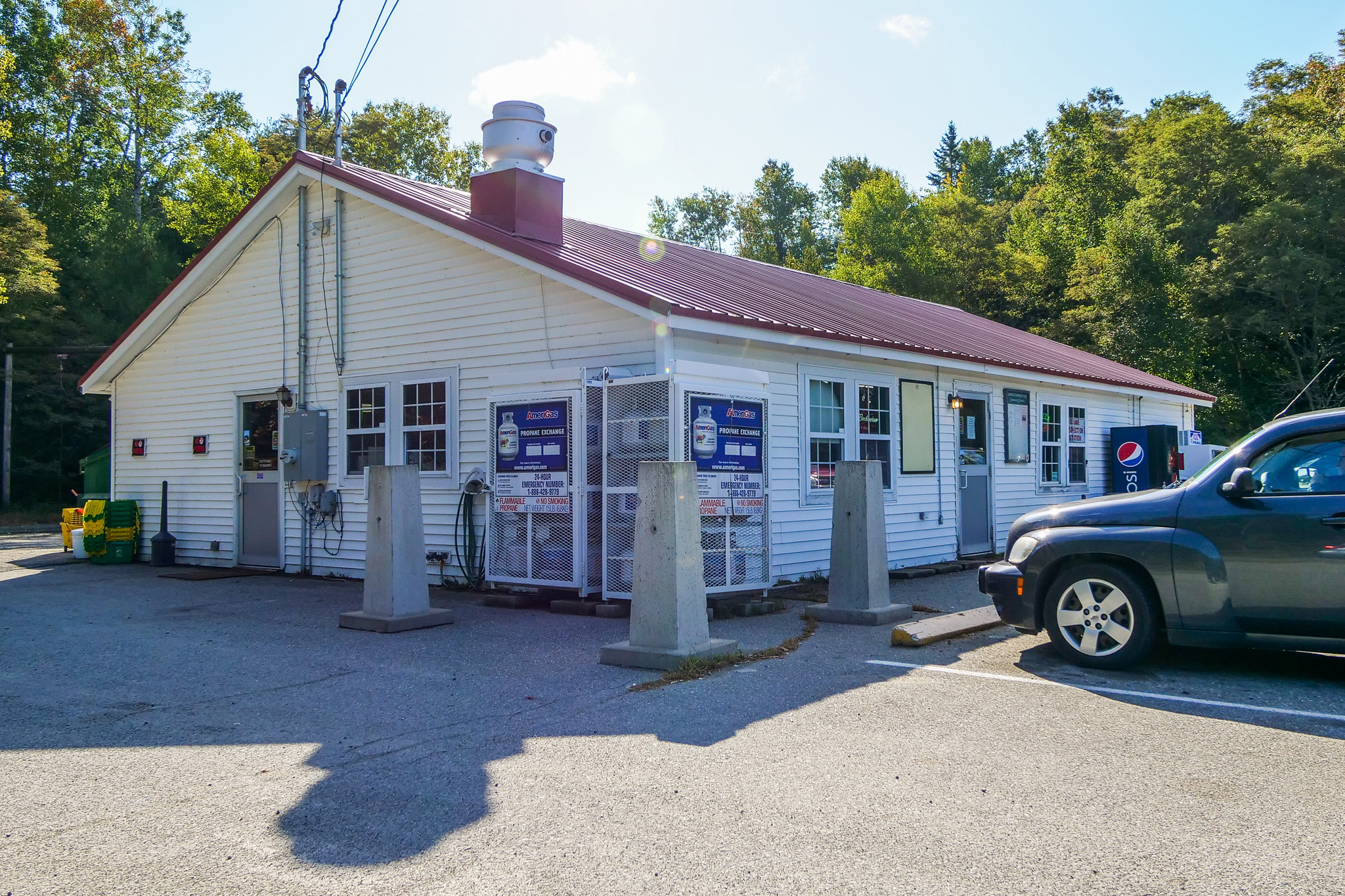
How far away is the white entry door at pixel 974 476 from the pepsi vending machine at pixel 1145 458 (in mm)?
→ 4378

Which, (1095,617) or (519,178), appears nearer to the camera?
(1095,617)

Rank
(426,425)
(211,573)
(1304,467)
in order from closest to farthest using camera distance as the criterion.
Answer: (1304,467)
(426,425)
(211,573)

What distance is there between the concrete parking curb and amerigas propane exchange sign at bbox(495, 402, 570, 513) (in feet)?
11.3

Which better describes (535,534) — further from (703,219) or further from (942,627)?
(703,219)

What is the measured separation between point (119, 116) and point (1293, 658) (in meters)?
46.3

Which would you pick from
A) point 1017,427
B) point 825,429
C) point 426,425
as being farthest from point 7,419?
point 1017,427

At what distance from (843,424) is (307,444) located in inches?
260

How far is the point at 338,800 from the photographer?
4137 mm

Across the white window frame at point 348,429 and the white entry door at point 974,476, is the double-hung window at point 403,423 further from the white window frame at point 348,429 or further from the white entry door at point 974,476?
the white entry door at point 974,476

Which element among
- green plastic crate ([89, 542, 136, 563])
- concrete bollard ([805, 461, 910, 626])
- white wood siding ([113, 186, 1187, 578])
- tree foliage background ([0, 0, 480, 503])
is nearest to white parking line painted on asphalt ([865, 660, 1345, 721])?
concrete bollard ([805, 461, 910, 626])

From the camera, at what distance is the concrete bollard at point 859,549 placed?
327 inches

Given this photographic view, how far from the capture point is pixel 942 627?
25.2 ft

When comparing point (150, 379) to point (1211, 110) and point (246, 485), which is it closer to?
point (246, 485)

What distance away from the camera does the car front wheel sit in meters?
6.25
